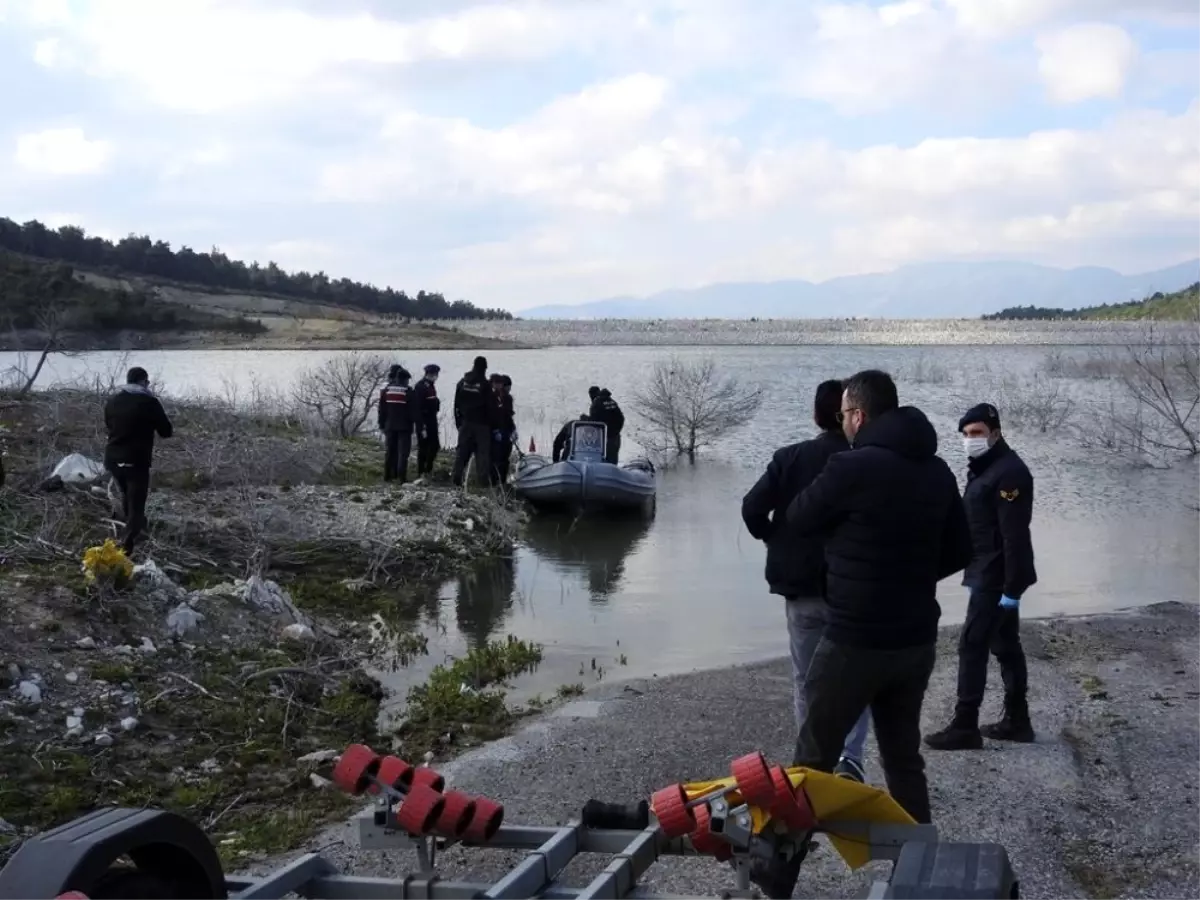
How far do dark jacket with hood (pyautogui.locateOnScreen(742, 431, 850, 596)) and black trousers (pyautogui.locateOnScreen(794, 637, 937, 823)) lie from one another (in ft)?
2.37

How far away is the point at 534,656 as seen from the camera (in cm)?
1002

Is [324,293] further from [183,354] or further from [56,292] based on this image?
[56,292]

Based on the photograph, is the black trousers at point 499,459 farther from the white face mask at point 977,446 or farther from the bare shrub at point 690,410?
the white face mask at point 977,446

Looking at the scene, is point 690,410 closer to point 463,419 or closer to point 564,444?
point 564,444

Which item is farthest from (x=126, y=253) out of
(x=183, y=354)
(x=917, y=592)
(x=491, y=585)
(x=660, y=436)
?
(x=917, y=592)

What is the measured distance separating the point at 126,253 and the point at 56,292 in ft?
165

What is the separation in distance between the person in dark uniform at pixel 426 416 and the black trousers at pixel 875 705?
14265 millimetres

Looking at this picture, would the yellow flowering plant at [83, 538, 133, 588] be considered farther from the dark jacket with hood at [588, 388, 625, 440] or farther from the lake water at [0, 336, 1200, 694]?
the dark jacket with hood at [588, 388, 625, 440]

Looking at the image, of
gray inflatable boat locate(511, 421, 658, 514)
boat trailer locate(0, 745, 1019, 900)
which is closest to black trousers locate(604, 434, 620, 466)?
gray inflatable boat locate(511, 421, 658, 514)

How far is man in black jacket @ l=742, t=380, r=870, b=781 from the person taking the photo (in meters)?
5.18

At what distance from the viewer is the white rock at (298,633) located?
31.1 ft

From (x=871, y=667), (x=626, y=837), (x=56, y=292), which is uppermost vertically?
(x=56, y=292)

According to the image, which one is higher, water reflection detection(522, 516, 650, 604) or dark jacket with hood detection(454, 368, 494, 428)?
dark jacket with hood detection(454, 368, 494, 428)

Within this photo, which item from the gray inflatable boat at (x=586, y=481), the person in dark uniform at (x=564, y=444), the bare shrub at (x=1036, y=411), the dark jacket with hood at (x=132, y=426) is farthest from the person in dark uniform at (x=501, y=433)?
the bare shrub at (x=1036, y=411)
